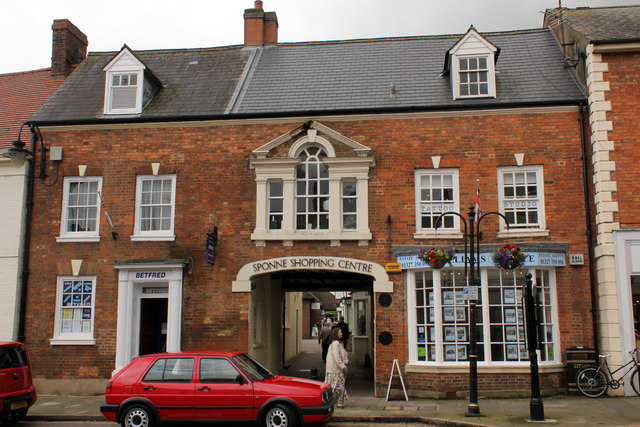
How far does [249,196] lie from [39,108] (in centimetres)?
809

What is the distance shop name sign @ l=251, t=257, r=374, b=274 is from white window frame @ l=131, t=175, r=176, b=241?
262cm

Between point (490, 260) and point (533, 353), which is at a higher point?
point (490, 260)

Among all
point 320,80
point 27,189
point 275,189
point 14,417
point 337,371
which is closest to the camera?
point 14,417

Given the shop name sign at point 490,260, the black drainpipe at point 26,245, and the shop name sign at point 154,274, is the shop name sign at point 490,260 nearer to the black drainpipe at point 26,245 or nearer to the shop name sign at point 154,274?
the shop name sign at point 154,274

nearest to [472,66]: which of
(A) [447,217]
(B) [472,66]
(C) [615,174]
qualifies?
(B) [472,66]

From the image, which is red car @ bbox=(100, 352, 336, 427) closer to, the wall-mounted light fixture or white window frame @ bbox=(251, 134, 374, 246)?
white window frame @ bbox=(251, 134, 374, 246)

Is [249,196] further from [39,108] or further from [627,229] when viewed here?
[627,229]

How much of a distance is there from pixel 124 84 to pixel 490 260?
38.6 ft

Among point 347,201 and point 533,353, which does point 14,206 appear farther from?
point 533,353

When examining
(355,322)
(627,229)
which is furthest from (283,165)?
(355,322)

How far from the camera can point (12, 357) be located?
1254 centimetres

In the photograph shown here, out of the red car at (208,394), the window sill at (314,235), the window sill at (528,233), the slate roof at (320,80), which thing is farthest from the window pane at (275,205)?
the window sill at (528,233)

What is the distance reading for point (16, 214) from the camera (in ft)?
56.0

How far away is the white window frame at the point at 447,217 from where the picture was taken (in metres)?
15.6
